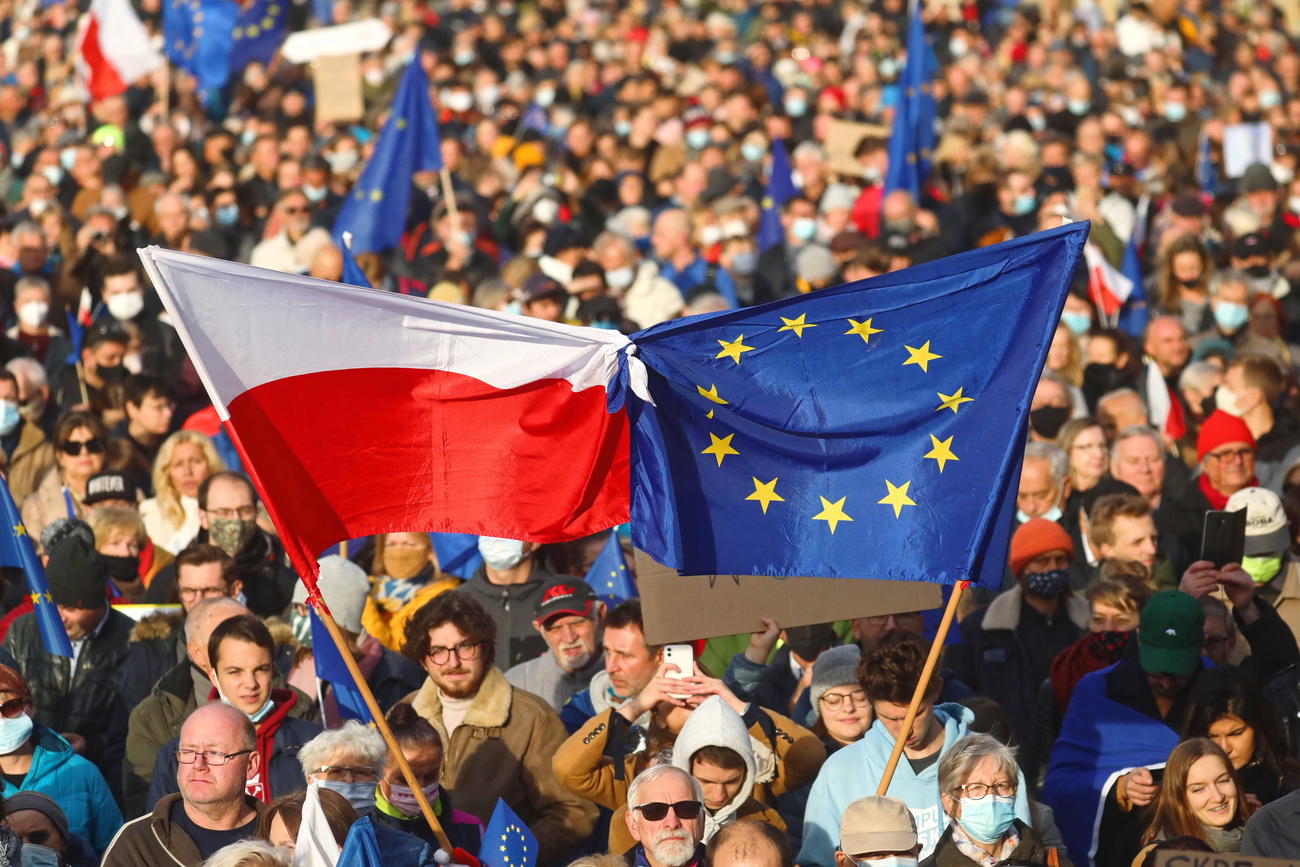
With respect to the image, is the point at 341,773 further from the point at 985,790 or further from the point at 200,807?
the point at 985,790

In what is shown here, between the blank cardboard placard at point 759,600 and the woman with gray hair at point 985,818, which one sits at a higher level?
the blank cardboard placard at point 759,600

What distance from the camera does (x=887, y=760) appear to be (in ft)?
21.8

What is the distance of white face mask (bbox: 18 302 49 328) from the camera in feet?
44.4

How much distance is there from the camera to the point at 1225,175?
18359 millimetres

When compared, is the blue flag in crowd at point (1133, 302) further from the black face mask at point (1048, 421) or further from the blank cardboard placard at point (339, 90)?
the blank cardboard placard at point (339, 90)

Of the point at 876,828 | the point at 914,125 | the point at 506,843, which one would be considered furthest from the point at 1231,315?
the point at 506,843

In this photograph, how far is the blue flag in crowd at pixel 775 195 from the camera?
657 inches

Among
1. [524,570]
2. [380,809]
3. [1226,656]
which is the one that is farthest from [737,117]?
[380,809]

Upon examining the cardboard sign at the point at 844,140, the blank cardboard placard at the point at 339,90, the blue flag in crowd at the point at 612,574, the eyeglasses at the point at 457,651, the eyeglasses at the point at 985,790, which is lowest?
the eyeglasses at the point at 985,790

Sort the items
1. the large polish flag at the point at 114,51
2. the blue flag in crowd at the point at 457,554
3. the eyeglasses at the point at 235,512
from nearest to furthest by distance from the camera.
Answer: the eyeglasses at the point at 235,512
the blue flag in crowd at the point at 457,554
the large polish flag at the point at 114,51

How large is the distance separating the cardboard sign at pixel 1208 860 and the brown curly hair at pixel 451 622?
2.70 metres

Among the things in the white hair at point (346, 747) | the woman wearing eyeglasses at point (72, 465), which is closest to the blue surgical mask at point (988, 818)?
the white hair at point (346, 747)

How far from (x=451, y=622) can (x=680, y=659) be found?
2.81 ft

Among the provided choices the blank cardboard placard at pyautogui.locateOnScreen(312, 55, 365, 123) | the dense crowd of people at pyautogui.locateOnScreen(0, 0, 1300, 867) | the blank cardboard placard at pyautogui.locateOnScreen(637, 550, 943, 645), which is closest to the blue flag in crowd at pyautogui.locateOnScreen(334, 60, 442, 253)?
the dense crowd of people at pyautogui.locateOnScreen(0, 0, 1300, 867)
